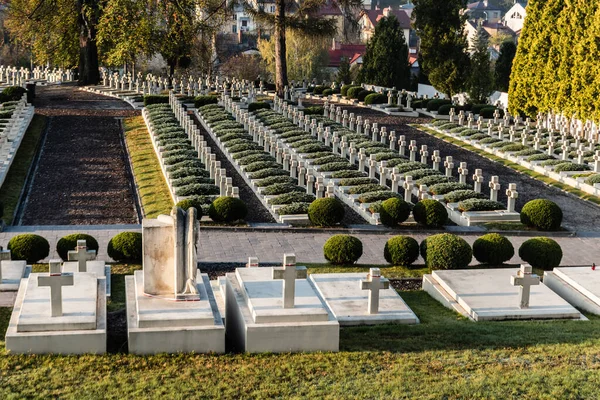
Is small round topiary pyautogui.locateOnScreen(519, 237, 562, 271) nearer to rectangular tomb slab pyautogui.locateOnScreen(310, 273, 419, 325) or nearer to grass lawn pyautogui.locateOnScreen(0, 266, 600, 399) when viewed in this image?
rectangular tomb slab pyautogui.locateOnScreen(310, 273, 419, 325)

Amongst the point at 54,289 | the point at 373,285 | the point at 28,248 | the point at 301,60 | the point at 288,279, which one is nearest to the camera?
the point at 54,289

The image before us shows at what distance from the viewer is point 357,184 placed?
23.8 meters

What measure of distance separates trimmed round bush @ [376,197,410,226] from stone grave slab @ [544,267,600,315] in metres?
5.31

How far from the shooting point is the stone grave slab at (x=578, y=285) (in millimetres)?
13758

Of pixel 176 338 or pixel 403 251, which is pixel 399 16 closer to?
pixel 403 251

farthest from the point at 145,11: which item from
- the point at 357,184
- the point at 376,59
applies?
the point at 357,184

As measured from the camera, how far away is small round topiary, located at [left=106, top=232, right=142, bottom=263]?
1595cm

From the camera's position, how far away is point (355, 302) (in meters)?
13.1

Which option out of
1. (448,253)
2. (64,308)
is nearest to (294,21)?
(448,253)

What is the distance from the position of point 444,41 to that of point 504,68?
5.95 meters

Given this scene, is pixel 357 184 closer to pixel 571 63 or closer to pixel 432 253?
pixel 432 253

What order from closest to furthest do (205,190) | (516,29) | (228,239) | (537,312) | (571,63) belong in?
(537,312) → (228,239) → (205,190) → (571,63) → (516,29)

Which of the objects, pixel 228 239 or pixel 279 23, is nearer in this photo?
pixel 228 239

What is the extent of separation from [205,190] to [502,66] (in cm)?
2968
